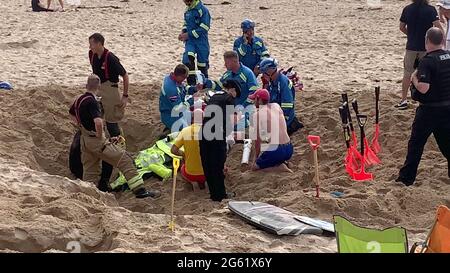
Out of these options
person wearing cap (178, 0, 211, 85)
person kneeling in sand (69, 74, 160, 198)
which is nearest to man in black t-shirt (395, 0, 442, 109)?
person wearing cap (178, 0, 211, 85)

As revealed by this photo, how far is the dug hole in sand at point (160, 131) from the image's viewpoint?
6.44m

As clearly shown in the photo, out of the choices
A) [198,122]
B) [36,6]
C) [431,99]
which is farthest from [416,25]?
[36,6]

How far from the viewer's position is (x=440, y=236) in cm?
541

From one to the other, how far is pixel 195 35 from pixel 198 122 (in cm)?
406

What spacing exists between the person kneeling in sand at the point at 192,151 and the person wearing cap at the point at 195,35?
351 cm

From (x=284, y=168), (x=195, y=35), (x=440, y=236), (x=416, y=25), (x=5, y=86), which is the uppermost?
(x=416, y=25)

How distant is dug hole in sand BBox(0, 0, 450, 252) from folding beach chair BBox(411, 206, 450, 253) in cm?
93

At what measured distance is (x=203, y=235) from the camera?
6422mm

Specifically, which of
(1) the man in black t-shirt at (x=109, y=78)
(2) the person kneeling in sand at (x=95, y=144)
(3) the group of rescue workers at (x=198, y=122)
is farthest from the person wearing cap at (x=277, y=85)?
(2) the person kneeling in sand at (x=95, y=144)

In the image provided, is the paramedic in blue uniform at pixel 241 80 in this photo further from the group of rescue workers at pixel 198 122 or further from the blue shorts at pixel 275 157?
the blue shorts at pixel 275 157

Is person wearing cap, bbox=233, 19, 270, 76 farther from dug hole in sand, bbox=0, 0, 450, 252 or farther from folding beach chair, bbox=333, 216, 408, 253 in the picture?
folding beach chair, bbox=333, 216, 408, 253

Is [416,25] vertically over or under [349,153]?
over

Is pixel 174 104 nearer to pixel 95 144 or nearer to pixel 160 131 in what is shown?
pixel 160 131
